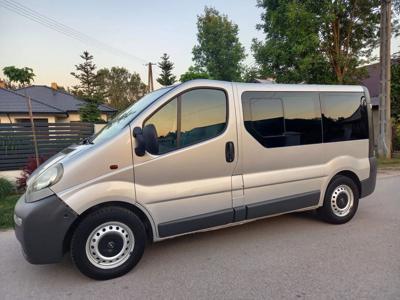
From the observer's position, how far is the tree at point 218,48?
122 feet

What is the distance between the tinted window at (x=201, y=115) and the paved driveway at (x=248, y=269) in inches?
56.9

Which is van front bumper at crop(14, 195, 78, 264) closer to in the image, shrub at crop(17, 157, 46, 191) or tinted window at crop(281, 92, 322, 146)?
tinted window at crop(281, 92, 322, 146)

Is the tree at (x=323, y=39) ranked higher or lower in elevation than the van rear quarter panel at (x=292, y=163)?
higher

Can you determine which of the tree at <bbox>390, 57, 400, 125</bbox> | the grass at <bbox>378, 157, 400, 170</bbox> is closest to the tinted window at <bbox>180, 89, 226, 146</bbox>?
the grass at <bbox>378, 157, 400, 170</bbox>

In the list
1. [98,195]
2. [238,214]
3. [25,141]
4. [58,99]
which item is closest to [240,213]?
[238,214]

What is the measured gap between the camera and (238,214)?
13.3 feet

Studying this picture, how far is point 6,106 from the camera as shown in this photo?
71.6ft

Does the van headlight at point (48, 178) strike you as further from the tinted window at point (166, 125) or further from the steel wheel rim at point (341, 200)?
the steel wheel rim at point (341, 200)

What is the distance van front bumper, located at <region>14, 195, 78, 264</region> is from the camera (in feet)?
10.2

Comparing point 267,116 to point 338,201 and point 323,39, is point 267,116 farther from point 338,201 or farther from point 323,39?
point 323,39

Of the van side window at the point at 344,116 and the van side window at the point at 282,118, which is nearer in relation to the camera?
the van side window at the point at 282,118

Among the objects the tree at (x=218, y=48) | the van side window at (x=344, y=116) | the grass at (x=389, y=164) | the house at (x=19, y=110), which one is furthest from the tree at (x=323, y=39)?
the tree at (x=218, y=48)

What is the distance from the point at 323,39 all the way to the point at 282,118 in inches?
442

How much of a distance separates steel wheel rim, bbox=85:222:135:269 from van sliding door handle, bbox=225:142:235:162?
4.62 feet
